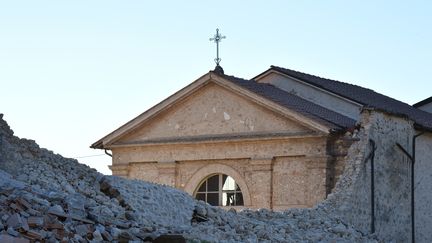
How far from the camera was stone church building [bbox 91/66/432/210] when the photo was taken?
21.3m

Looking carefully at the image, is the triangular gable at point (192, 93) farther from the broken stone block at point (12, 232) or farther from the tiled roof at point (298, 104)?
the broken stone block at point (12, 232)

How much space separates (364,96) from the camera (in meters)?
26.2

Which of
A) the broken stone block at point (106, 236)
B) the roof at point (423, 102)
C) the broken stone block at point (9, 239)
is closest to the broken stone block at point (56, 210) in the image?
the broken stone block at point (106, 236)

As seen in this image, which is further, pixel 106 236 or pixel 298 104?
pixel 298 104

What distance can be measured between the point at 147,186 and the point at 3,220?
459 cm

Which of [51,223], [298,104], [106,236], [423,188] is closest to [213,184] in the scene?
[298,104]

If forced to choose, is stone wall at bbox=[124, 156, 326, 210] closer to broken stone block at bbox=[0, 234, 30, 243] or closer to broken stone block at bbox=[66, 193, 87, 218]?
broken stone block at bbox=[66, 193, 87, 218]

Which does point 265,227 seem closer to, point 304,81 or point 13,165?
point 13,165

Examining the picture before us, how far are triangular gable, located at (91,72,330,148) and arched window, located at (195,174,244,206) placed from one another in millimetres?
1742

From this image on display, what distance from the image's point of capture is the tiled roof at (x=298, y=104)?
70.2 feet

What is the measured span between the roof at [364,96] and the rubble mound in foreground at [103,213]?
6.71 meters

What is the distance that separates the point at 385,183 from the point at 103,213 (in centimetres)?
953

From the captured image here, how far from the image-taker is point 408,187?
2222cm

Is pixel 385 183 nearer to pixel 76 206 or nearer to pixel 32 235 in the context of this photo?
pixel 76 206
